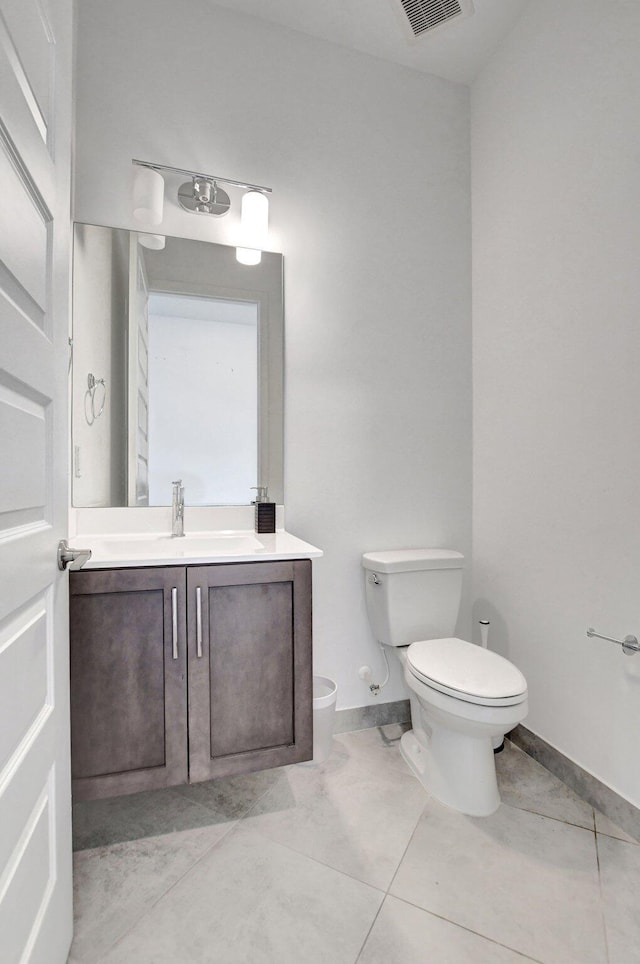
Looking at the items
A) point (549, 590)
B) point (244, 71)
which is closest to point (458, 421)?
point (549, 590)

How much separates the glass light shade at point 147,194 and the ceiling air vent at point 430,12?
1.03 m

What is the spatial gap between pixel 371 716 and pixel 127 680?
46.4 inches

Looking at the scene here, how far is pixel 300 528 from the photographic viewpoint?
6.84ft

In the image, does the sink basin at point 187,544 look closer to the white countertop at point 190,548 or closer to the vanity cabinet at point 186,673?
the white countertop at point 190,548

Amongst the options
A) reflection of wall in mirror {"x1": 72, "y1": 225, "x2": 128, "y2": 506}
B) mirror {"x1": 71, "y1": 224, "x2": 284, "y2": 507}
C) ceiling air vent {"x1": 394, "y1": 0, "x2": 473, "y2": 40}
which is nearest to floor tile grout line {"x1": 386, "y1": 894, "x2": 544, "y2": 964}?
mirror {"x1": 71, "y1": 224, "x2": 284, "y2": 507}

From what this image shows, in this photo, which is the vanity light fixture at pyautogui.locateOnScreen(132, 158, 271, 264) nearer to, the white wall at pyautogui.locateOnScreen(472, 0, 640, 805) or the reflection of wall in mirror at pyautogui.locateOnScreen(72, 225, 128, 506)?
the reflection of wall in mirror at pyautogui.locateOnScreen(72, 225, 128, 506)

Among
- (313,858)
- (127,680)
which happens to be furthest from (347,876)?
(127,680)

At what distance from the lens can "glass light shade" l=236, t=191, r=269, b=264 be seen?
1916mm

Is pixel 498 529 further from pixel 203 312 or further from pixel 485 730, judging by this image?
pixel 203 312

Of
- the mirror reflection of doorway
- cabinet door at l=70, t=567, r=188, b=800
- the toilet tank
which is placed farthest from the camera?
the toilet tank

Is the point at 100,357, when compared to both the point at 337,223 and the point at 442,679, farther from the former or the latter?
the point at 442,679

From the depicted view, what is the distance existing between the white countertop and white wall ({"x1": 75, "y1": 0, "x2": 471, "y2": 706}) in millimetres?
315

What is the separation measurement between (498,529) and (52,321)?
1.83 m

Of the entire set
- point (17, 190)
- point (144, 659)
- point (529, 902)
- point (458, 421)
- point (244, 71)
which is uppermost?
point (244, 71)
